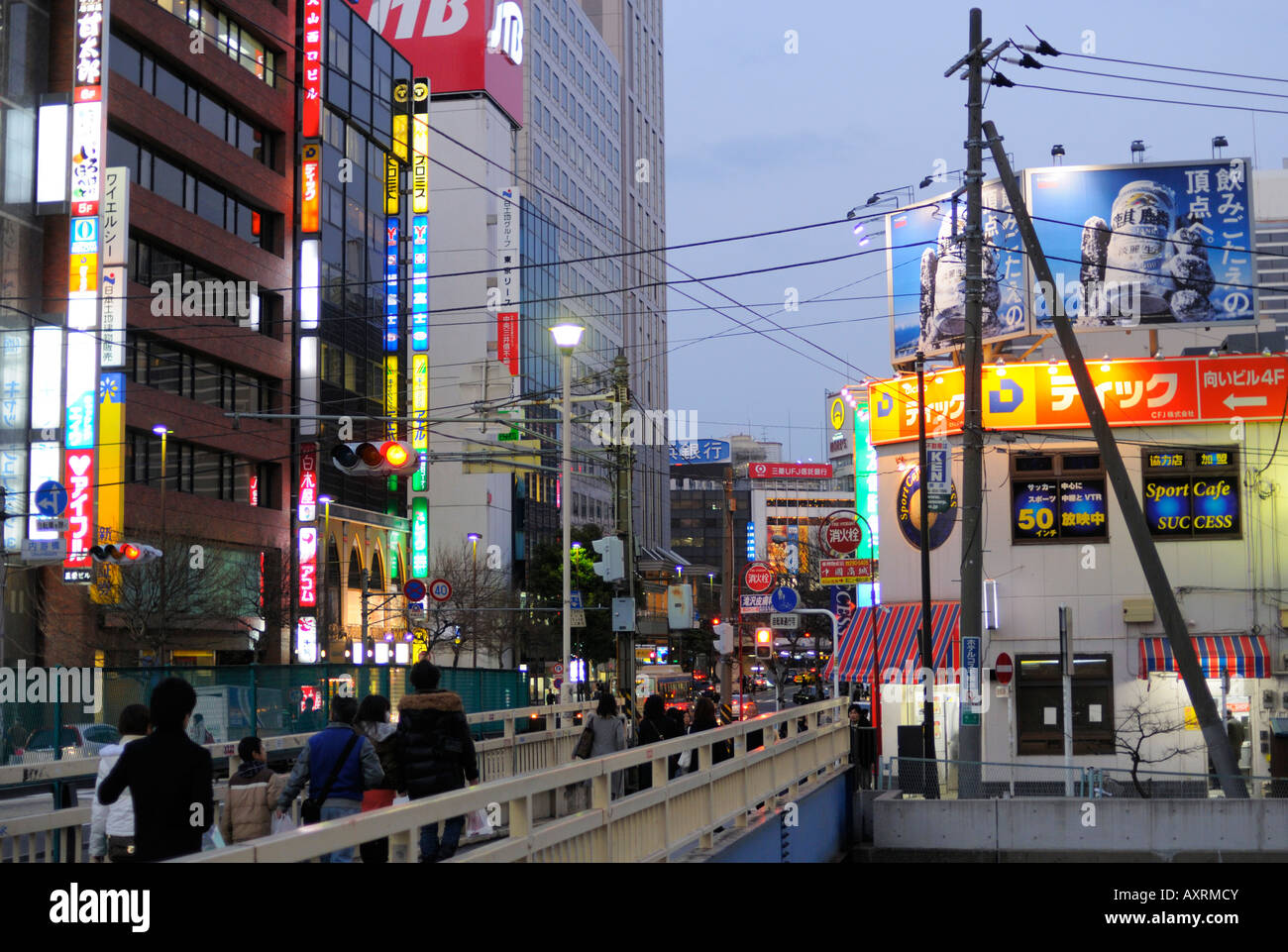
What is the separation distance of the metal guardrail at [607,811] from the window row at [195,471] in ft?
111

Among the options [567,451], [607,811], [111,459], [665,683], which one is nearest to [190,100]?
[111,459]

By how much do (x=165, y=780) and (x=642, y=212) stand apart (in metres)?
138

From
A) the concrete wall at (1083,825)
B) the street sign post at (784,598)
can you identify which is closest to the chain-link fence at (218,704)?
the street sign post at (784,598)

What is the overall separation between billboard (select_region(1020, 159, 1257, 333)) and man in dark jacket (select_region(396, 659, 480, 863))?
2437cm

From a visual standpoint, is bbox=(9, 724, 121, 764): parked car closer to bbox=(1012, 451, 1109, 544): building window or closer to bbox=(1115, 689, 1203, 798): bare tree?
bbox=(1012, 451, 1109, 544): building window

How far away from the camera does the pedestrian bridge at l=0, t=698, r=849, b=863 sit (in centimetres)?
634

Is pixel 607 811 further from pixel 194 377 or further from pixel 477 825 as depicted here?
pixel 194 377

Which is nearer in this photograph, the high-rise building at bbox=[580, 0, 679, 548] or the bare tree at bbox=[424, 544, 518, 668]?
the bare tree at bbox=[424, 544, 518, 668]

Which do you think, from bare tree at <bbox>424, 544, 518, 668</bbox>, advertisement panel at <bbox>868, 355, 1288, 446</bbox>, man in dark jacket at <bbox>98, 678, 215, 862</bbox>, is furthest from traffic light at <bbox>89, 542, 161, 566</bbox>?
man in dark jacket at <bbox>98, 678, 215, 862</bbox>

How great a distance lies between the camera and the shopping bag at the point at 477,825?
13.3m
